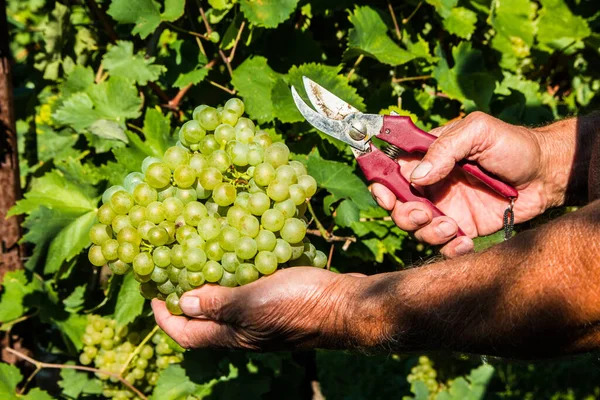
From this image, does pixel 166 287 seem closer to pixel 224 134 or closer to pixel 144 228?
pixel 144 228

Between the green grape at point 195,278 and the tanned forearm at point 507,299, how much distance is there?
1.18 feet

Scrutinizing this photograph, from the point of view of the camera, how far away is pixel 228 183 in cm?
169

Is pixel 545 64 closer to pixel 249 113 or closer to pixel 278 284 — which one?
pixel 249 113

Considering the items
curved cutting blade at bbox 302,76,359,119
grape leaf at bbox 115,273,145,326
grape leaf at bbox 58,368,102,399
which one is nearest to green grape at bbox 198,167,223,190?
curved cutting blade at bbox 302,76,359,119

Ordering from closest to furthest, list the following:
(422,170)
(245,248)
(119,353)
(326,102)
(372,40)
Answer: (245,248) → (422,170) → (326,102) → (372,40) → (119,353)

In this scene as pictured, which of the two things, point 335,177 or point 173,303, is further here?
point 335,177

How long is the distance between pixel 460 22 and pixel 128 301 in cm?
155

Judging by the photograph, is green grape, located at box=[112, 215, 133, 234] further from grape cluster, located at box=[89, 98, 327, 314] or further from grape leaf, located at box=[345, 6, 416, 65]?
grape leaf, located at box=[345, 6, 416, 65]

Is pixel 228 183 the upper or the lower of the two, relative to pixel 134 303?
upper

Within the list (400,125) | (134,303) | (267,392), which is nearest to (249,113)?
(400,125)

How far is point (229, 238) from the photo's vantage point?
5.28ft

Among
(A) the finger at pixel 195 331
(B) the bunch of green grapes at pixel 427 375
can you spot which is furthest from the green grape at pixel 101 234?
(B) the bunch of green grapes at pixel 427 375

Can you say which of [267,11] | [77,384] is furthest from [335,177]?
[77,384]

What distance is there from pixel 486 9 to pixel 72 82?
157 centimetres
